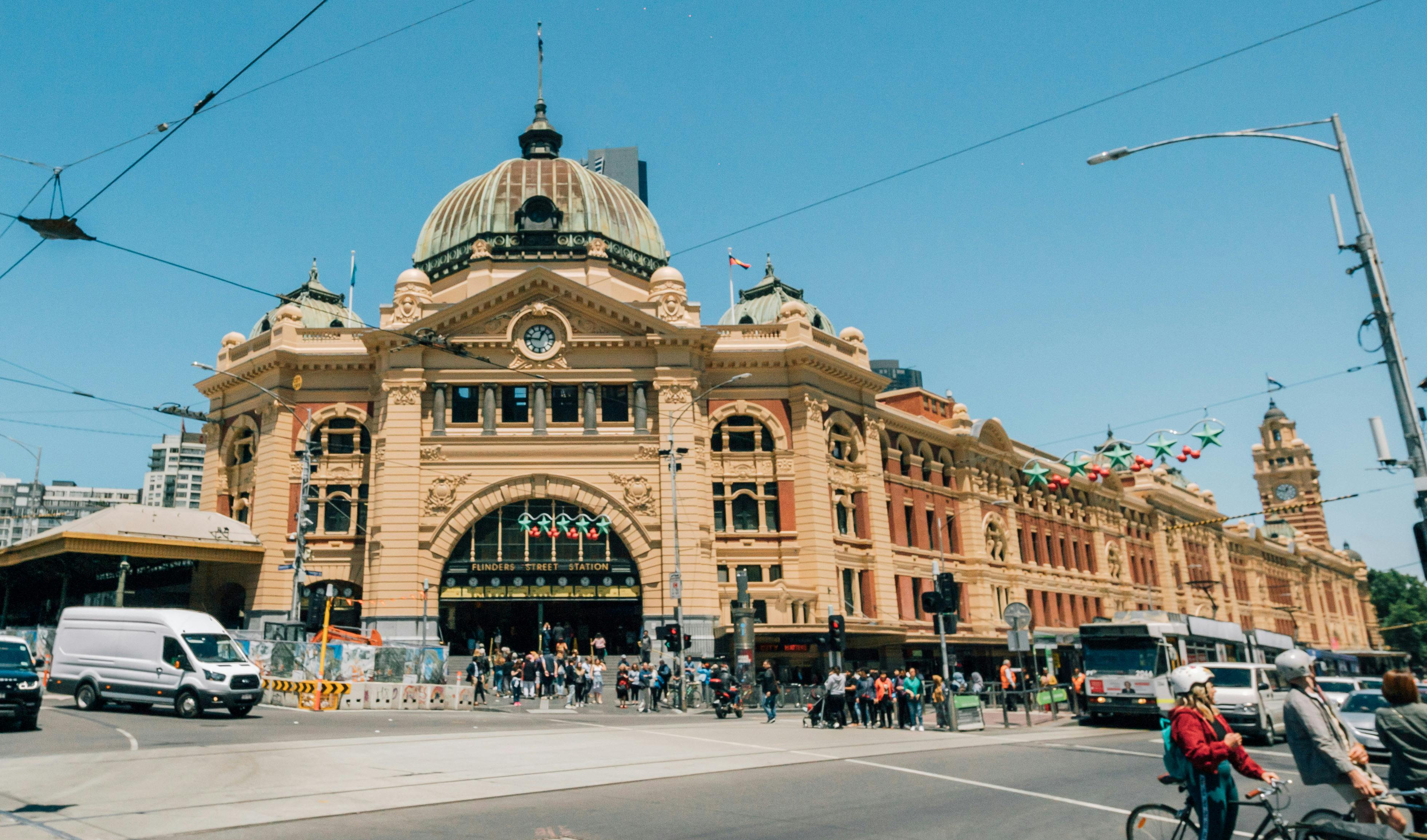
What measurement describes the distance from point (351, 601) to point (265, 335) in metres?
14.1

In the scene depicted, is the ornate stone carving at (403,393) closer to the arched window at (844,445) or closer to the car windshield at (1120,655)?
the arched window at (844,445)

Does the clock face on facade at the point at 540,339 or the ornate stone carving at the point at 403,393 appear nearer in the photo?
the ornate stone carving at the point at 403,393

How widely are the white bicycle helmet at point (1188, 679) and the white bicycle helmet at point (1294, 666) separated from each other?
575 millimetres

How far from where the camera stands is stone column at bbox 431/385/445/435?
149 feet

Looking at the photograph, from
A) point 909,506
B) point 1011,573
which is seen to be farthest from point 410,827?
point 1011,573

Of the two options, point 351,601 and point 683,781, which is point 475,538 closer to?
point 351,601

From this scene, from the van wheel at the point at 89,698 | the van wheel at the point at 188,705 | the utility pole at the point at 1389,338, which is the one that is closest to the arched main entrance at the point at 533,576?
the van wheel at the point at 89,698

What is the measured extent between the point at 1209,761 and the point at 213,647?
2318 centimetres

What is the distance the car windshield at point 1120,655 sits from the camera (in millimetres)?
28359

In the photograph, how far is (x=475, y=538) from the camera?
45.1m

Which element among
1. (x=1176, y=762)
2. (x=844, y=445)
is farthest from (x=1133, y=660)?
(x=844, y=445)

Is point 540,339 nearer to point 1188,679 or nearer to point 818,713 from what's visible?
point 818,713

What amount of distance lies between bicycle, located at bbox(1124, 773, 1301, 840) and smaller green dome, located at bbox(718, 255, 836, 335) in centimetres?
4811

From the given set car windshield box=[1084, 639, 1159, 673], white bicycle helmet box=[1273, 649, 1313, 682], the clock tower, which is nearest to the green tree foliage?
the clock tower
